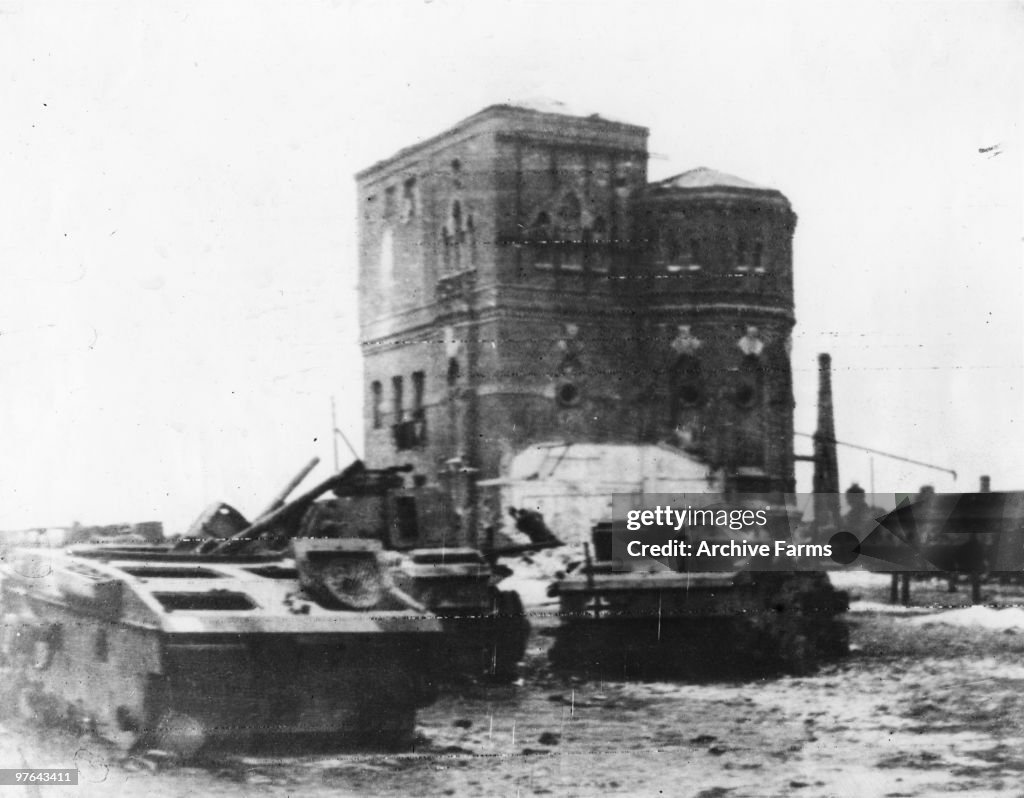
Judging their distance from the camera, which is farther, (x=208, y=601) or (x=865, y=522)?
(x=865, y=522)

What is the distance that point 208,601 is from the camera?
438cm

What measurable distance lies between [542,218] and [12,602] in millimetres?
2285

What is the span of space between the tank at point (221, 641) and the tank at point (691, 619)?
0.54 metres

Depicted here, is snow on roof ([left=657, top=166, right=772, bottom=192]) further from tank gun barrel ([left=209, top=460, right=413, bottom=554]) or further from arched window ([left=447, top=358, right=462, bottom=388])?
tank gun barrel ([left=209, top=460, right=413, bottom=554])

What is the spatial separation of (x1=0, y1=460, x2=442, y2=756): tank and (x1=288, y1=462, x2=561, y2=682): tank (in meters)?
0.07

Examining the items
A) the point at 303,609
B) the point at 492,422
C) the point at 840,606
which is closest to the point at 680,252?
the point at 492,422

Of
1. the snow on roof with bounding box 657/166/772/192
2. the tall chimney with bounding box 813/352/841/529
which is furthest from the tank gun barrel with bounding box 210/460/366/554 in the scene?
the tall chimney with bounding box 813/352/841/529

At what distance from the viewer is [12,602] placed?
4.65 metres

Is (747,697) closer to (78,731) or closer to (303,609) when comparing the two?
(303,609)

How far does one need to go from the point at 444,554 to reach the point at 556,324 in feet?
2.94

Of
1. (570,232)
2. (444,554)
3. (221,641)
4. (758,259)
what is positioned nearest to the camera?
(221,641)

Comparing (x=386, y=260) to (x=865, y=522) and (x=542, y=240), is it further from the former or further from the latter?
(x=865, y=522)

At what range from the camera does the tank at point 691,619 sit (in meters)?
4.69

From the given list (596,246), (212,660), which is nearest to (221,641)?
(212,660)
